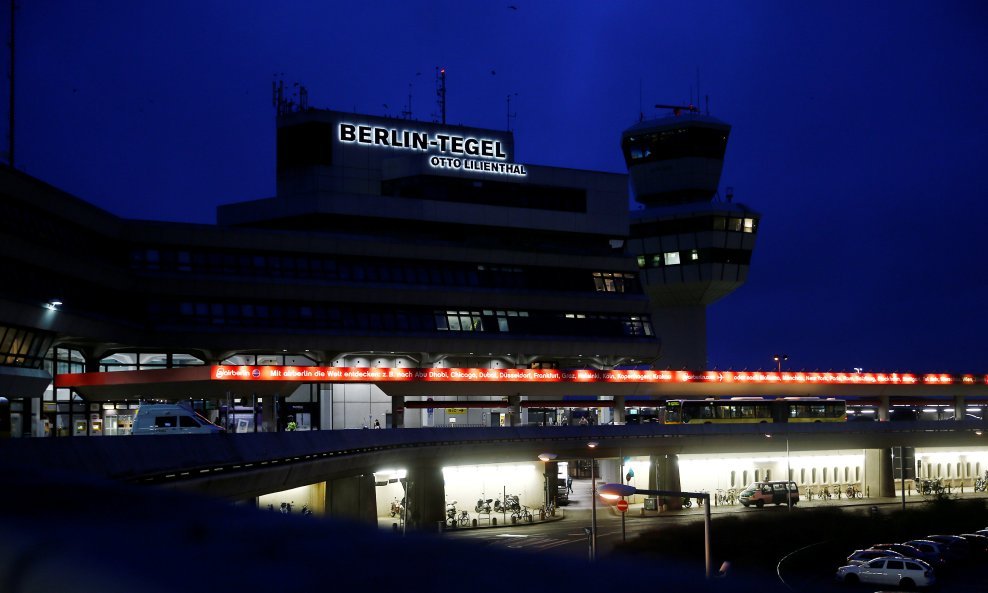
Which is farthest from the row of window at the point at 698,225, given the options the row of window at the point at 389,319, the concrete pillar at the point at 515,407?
the concrete pillar at the point at 515,407

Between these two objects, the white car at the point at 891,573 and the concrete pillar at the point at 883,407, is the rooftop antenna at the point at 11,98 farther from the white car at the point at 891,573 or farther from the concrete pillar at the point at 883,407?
the concrete pillar at the point at 883,407

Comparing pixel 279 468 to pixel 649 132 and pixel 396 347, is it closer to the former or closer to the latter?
pixel 396 347

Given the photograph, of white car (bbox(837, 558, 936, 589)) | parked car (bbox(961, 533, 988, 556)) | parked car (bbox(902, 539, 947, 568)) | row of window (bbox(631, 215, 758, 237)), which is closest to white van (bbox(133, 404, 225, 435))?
white car (bbox(837, 558, 936, 589))

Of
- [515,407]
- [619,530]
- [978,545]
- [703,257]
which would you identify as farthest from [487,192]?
[978,545]

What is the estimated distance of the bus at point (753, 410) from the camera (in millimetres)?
90438

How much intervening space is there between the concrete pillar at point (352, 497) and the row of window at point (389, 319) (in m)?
29.2

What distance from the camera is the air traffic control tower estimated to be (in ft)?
406

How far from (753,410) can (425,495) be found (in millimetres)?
34893

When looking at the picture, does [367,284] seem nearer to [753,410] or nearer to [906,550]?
[753,410]

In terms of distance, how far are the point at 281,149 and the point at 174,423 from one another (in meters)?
48.9

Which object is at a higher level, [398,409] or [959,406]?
[398,409]

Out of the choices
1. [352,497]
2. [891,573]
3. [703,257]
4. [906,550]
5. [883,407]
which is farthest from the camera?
[703,257]

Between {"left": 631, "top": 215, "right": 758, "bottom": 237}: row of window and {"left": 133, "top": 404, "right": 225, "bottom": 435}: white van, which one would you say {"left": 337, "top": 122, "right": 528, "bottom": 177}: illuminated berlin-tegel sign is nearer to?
{"left": 631, "top": 215, "right": 758, "bottom": 237}: row of window

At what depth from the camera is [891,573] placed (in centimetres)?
4906
